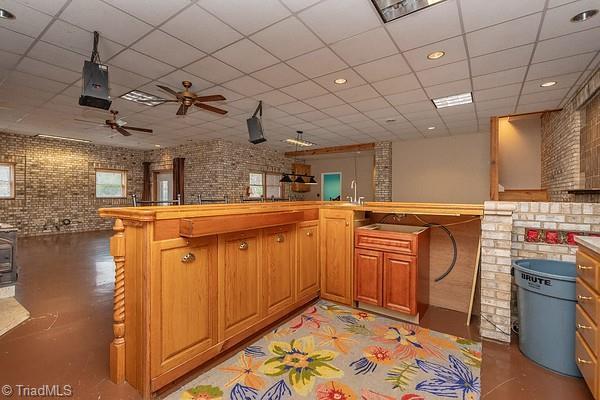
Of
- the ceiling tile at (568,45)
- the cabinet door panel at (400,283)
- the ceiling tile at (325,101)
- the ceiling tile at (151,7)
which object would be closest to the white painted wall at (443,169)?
the ceiling tile at (325,101)

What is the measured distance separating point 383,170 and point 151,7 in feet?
25.2

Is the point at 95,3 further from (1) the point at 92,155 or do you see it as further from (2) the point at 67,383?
(1) the point at 92,155

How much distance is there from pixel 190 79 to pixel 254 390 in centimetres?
397

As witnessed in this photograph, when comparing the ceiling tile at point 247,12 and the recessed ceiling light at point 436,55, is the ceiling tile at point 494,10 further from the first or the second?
the ceiling tile at point 247,12

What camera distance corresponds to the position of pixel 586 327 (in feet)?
5.86

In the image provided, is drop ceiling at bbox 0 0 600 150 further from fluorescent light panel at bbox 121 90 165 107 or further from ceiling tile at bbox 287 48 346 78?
fluorescent light panel at bbox 121 90 165 107

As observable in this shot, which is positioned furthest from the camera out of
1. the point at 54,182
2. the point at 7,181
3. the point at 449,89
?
the point at 54,182

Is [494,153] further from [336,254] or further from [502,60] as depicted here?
[336,254]

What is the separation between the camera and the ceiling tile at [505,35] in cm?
271

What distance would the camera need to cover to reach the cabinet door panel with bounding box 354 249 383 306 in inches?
122

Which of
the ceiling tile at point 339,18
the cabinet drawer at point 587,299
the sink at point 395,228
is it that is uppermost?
the ceiling tile at point 339,18

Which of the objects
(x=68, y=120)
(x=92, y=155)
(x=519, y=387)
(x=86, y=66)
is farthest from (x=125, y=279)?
(x=92, y=155)

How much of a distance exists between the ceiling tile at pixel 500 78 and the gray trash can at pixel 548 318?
2903 mm

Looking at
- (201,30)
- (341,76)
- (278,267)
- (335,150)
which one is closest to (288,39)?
(201,30)
